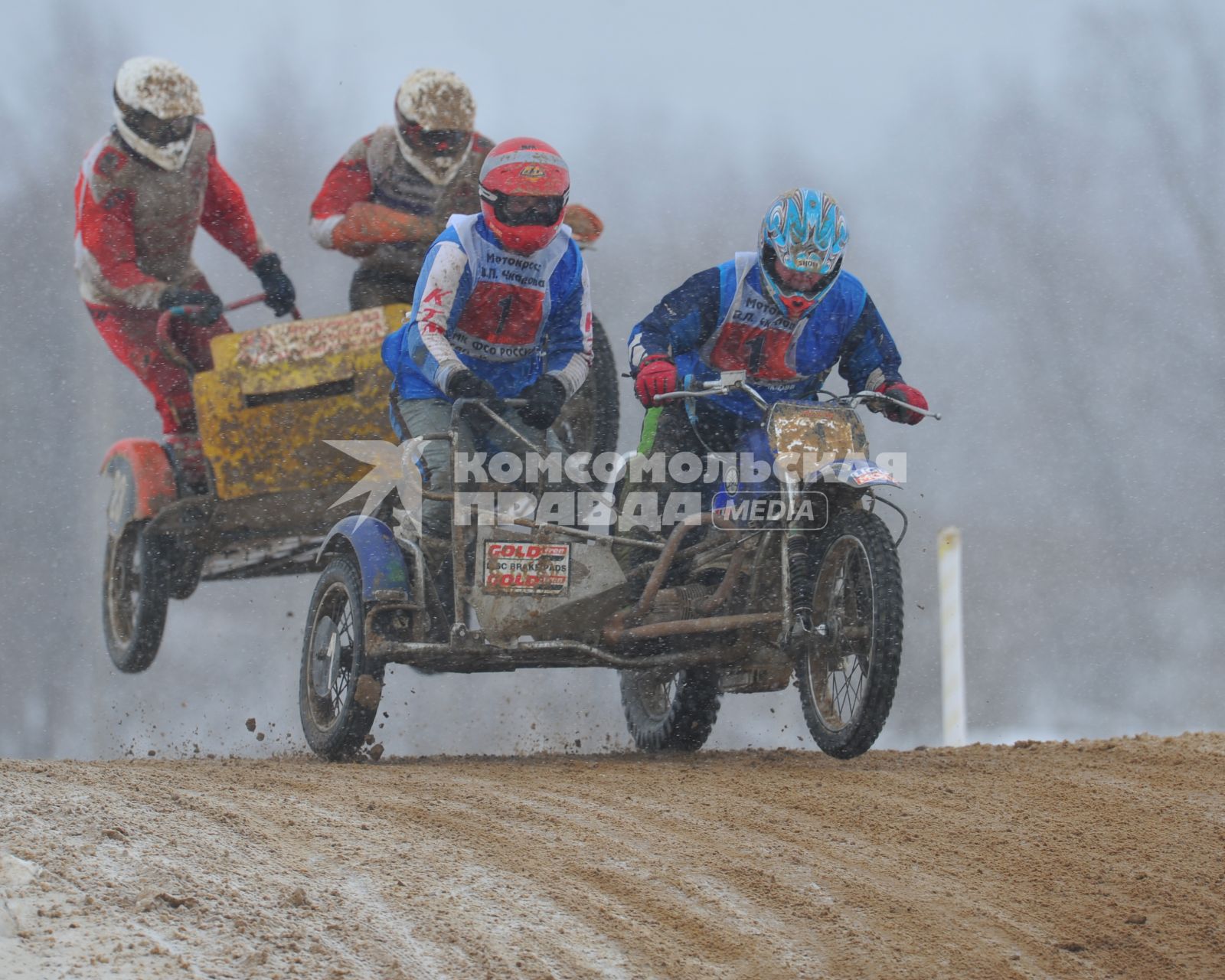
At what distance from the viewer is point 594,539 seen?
252 inches

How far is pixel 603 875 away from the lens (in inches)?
163

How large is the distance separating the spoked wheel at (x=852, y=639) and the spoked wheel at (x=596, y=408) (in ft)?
6.97

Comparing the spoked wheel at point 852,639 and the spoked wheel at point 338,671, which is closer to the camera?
the spoked wheel at point 852,639

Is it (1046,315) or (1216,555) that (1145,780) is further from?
(1046,315)

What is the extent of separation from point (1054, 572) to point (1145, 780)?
38.6 ft

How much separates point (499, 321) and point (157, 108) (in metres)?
2.49

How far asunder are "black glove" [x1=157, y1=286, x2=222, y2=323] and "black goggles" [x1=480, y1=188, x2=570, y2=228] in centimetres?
188

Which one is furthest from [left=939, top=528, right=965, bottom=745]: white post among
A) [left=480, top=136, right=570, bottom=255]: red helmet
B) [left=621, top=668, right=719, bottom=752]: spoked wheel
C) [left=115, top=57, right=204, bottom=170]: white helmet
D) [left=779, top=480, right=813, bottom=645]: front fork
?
[left=115, top=57, right=204, bottom=170]: white helmet

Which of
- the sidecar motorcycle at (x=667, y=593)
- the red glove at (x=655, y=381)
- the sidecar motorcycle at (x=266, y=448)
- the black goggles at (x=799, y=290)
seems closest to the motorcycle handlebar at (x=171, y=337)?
the sidecar motorcycle at (x=266, y=448)

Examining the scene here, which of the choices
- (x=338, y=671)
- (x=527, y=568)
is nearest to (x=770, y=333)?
(x=527, y=568)

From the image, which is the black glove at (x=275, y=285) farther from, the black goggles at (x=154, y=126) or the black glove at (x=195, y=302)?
the black goggles at (x=154, y=126)

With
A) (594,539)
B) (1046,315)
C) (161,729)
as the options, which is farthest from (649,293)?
(594,539)

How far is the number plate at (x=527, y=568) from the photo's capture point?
6.28 meters

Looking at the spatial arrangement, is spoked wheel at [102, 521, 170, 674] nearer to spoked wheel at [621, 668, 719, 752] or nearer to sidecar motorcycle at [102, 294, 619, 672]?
sidecar motorcycle at [102, 294, 619, 672]
